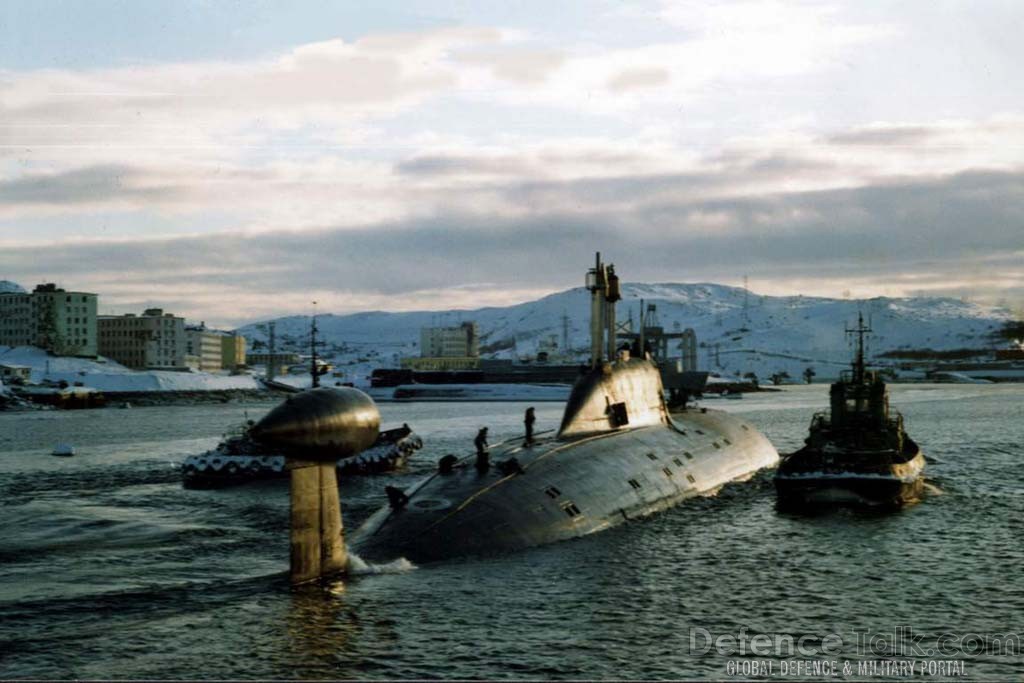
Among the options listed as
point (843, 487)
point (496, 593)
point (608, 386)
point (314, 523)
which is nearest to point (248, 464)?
point (608, 386)

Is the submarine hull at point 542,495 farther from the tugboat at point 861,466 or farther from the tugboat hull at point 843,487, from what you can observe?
the tugboat at point 861,466

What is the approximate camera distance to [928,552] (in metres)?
35.2

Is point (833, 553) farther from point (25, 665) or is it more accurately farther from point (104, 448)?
point (104, 448)

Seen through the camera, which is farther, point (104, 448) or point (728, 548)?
point (104, 448)

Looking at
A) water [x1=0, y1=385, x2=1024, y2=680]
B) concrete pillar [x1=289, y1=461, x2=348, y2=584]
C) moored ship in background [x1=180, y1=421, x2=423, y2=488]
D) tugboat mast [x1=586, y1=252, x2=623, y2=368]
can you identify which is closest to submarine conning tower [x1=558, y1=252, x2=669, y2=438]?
tugboat mast [x1=586, y1=252, x2=623, y2=368]

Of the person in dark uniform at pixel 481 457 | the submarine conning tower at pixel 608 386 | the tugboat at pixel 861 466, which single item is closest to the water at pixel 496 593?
the tugboat at pixel 861 466

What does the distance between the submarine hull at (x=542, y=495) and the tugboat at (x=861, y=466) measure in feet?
11.8

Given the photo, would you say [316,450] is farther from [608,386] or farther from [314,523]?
[608,386]

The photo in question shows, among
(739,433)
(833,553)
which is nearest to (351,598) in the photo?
(833,553)

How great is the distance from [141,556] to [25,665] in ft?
36.4

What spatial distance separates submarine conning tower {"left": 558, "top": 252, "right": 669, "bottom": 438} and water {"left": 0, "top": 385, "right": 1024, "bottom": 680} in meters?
4.73

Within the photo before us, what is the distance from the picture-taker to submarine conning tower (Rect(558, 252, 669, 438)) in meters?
43.0

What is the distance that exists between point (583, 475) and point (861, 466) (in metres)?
15.5

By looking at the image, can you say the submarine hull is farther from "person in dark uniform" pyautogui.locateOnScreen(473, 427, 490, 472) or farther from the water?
the water
